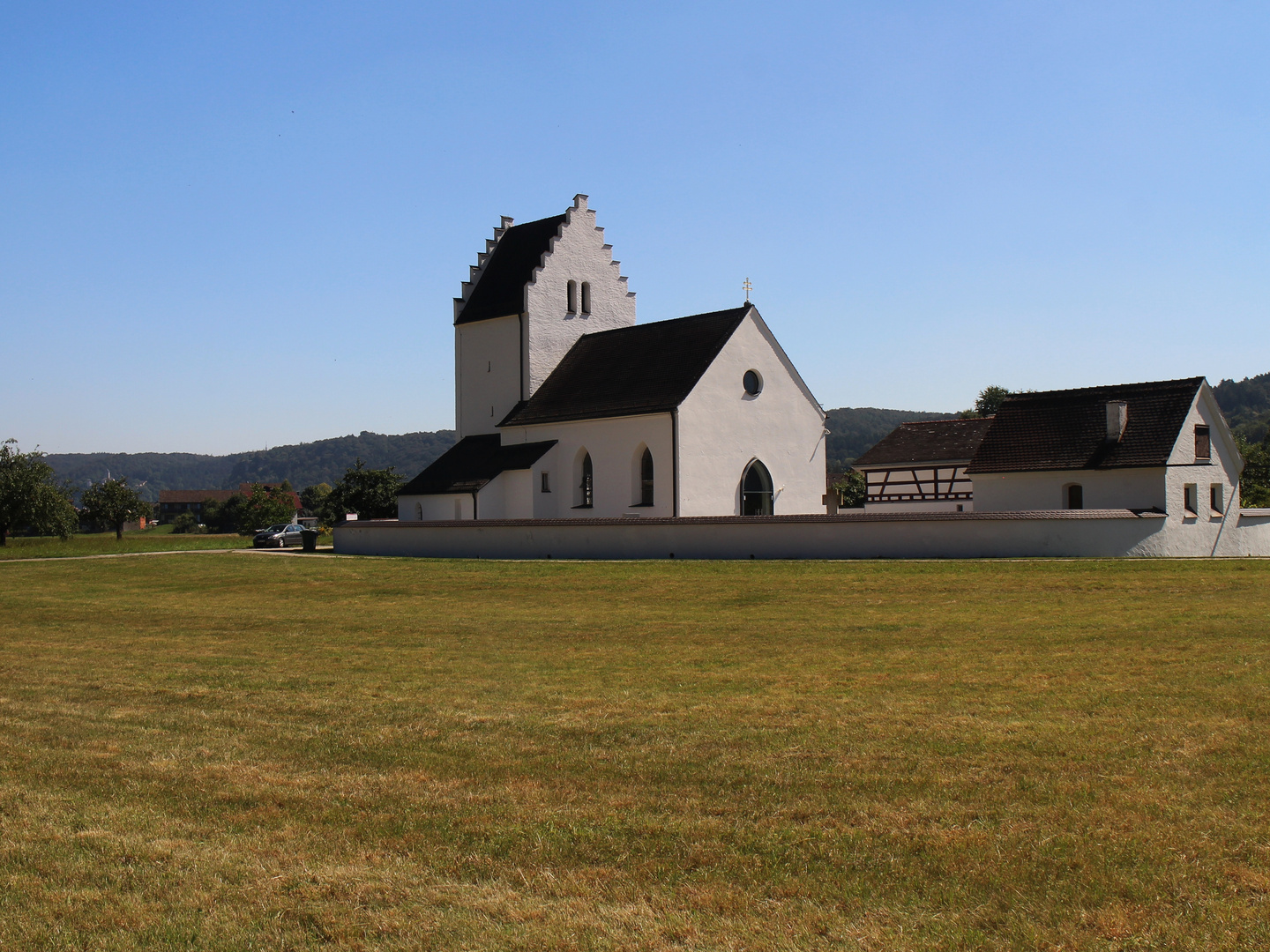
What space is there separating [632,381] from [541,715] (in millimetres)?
31422

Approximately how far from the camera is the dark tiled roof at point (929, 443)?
5397 centimetres

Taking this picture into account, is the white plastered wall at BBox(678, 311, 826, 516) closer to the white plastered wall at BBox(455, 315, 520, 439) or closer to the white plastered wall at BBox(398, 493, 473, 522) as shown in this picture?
the white plastered wall at BBox(398, 493, 473, 522)

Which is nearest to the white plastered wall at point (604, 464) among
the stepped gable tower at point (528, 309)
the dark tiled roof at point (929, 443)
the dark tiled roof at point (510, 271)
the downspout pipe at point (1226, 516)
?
the stepped gable tower at point (528, 309)

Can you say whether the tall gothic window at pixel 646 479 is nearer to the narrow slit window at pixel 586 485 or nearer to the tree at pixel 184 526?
the narrow slit window at pixel 586 485

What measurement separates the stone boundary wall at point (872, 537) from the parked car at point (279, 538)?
17.6 meters

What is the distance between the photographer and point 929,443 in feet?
182

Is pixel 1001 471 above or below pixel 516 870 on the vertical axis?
above

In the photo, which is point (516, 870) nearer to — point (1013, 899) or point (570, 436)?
point (1013, 899)

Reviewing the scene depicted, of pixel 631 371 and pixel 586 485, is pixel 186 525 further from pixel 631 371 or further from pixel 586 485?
pixel 631 371

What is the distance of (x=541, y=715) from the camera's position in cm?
899

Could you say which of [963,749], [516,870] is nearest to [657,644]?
[963,749]

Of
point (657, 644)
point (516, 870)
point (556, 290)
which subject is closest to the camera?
point (516, 870)

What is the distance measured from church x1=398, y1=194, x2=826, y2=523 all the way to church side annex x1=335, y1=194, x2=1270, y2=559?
0.25ft

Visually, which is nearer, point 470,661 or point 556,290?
point 470,661
